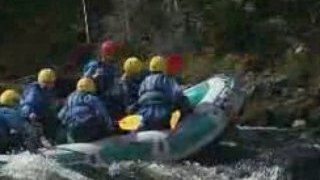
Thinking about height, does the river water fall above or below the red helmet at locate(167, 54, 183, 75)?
below

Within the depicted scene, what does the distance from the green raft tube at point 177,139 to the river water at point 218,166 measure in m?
0.11

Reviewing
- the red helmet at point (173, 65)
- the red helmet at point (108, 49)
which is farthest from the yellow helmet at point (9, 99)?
the red helmet at point (173, 65)

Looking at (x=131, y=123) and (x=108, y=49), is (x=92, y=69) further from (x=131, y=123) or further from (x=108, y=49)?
(x=131, y=123)

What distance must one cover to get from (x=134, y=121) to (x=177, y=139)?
0.67 m

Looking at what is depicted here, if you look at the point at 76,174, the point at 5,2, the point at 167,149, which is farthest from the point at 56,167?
the point at 5,2

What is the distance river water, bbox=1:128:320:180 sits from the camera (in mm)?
12781

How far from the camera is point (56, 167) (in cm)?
1288

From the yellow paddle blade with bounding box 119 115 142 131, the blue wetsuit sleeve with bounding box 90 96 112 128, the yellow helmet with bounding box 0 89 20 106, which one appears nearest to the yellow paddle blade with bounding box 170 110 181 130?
the yellow paddle blade with bounding box 119 115 142 131

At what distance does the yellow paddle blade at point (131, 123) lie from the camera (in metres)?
13.6

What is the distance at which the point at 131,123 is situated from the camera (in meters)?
13.6

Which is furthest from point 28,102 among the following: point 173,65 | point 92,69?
point 173,65

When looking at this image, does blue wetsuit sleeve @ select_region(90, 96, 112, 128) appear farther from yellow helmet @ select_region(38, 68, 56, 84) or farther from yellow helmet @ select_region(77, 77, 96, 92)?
yellow helmet @ select_region(38, 68, 56, 84)

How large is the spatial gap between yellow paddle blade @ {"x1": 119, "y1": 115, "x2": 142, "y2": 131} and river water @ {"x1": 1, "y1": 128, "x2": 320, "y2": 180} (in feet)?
1.56

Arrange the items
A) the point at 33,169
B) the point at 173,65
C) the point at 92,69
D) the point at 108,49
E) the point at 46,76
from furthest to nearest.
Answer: the point at 108,49 → the point at 92,69 → the point at 173,65 → the point at 46,76 → the point at 33,169
